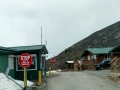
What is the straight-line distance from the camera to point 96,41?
315ft

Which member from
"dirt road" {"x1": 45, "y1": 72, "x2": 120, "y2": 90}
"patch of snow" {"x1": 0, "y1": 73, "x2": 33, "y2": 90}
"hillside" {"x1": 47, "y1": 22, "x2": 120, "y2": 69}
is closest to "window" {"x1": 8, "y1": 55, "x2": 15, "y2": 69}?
"dirt road" {"x1": 45, "y1": 72, "x2": 120, "y2": 90}

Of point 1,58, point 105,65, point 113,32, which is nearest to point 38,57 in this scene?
point 1,58

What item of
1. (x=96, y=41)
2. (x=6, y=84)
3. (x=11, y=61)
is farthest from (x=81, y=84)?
(x=96, y=41)

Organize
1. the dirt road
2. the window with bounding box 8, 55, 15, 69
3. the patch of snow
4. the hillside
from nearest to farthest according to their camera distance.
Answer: the patch of snow, the dirt road, the window with bounding box 8, 55, 15, 69, the hillside

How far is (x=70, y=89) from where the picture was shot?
15.3 metres

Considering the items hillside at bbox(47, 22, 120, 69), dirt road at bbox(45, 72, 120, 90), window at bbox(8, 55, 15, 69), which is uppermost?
hillside at bbox(47, 22, 120, 69)

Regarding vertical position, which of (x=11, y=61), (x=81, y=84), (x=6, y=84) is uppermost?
(x=11, y=61)

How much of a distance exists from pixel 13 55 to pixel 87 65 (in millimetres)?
28438

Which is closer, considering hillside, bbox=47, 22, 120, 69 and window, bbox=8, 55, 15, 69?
window, bbox=8, 55, 15, 69

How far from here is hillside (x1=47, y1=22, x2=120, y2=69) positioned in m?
85.4

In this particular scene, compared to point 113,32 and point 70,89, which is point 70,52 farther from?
point 70,89

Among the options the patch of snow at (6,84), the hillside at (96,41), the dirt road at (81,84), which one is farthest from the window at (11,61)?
the hillside at (96,41)

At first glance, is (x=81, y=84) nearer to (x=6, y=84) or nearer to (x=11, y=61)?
(x=6, y=84)

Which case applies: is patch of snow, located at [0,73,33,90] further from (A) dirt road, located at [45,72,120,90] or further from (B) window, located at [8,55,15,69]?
(B) window, located at [8,55,15,69]
